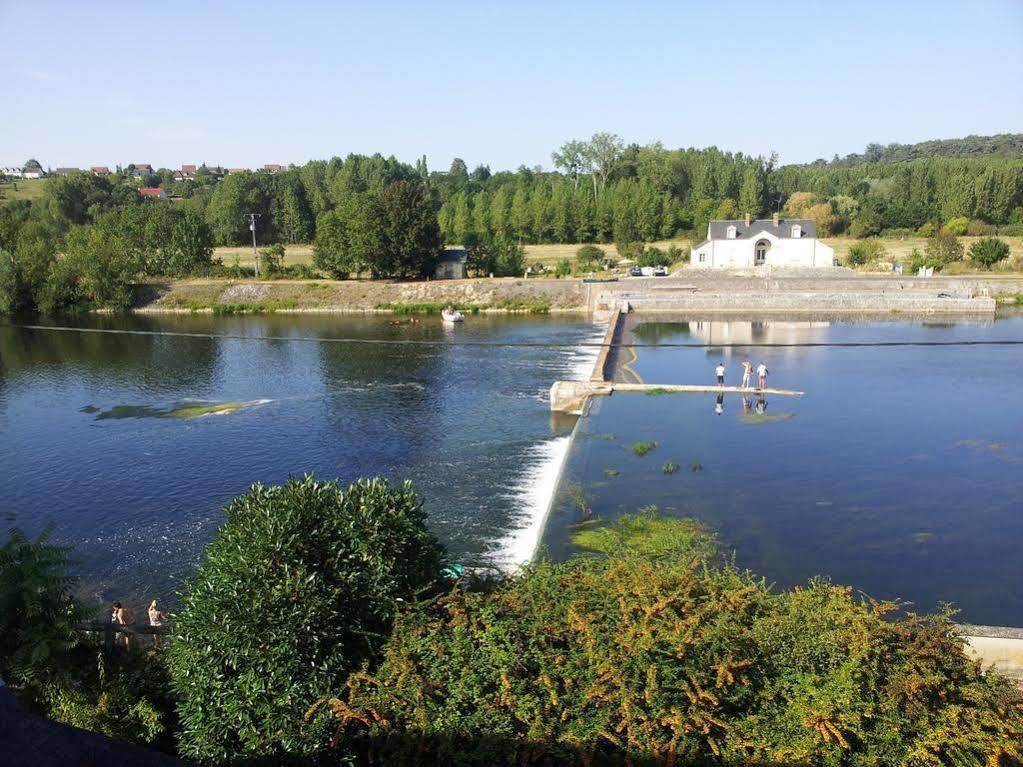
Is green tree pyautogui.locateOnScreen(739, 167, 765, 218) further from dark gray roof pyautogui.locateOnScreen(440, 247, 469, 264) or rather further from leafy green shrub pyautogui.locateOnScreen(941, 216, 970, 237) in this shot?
dark gray roof pyautogui.locateOnScreen(440, 247, 469, 264)

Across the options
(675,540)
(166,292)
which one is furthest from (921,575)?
(166,292)

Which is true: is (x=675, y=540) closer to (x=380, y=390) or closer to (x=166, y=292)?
(x=380, y=390)

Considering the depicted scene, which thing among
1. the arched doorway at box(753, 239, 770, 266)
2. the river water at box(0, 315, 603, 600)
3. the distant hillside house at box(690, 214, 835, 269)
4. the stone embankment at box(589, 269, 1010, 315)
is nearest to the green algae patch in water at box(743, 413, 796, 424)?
the river water at box(0, 315, 603, 600)

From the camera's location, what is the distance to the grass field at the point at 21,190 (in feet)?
363

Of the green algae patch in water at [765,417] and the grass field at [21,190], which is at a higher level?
the grass field at [21,190]

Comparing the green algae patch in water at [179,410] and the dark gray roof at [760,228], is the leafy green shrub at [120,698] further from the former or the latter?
the dark gray roof at [760,228]

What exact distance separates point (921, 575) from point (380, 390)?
22.3m

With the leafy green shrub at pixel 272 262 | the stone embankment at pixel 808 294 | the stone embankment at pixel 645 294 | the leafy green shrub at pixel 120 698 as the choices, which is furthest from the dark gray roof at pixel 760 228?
the leafy green shrub at pixel 120 698

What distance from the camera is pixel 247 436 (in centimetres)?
2591

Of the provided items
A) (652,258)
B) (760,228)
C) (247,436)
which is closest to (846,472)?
(247,436)

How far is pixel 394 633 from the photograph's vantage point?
8.84 m

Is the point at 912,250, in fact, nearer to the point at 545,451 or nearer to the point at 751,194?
the point at 751,194

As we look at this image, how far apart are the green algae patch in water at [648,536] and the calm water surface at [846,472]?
1.48 ft

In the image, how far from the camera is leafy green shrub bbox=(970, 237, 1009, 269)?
60938mm
